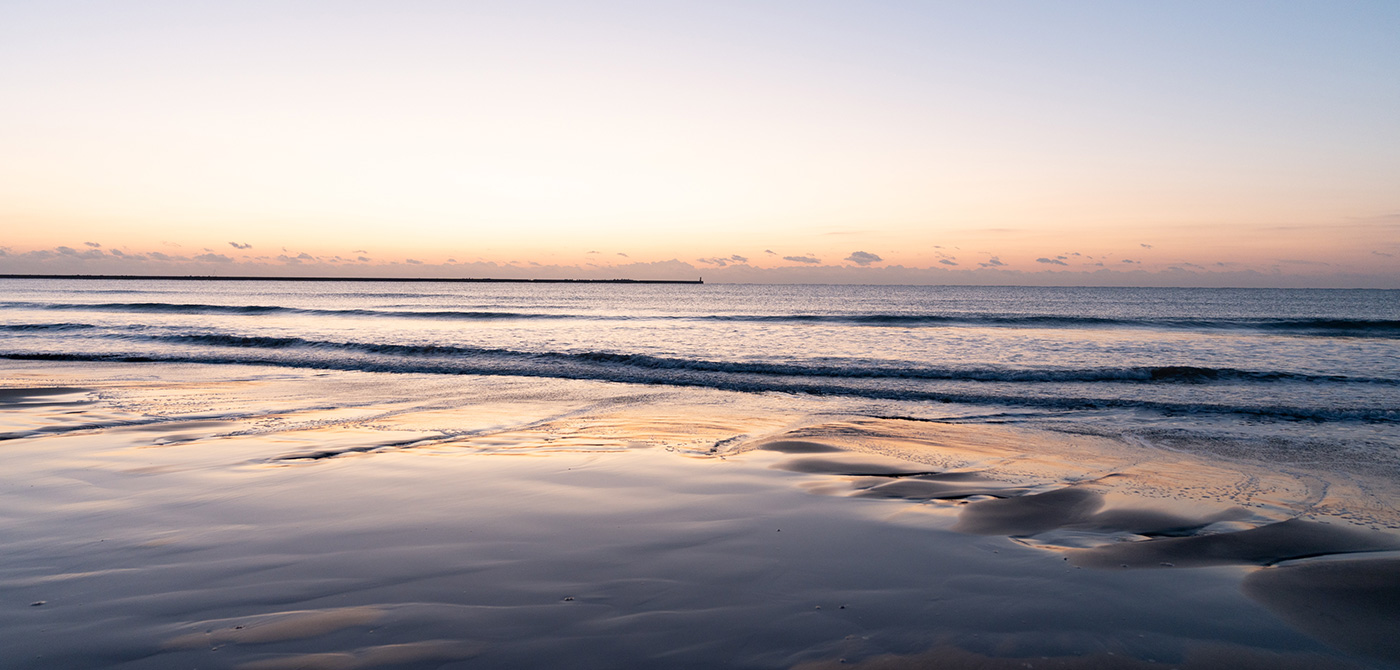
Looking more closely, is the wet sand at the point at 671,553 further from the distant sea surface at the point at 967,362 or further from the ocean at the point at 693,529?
the distant sea surface at the point at 967,362

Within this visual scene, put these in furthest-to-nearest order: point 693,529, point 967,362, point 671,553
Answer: point 967,362 < point 693,529 < point 671,553

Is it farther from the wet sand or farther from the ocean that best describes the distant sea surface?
the wet sand

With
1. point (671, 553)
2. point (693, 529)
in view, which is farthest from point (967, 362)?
point (671, 553)

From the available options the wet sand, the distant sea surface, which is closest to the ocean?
the wet sand

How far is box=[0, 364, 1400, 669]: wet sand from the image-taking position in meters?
3.08

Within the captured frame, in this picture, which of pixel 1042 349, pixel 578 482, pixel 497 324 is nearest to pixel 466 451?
pixel 578 482

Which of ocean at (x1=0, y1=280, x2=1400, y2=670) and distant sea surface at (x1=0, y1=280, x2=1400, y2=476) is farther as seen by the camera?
distant sea surface at (x1=0, y1=280, x2=1400, y2=476)

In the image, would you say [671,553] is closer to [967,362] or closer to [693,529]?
[693,529]

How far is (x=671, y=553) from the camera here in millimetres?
4289

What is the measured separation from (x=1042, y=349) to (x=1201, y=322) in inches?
804

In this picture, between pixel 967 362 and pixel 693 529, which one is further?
pixel 967 362

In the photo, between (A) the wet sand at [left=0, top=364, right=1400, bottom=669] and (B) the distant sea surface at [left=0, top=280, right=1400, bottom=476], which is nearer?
(A) the wet sand at [left=0, top=364, right=1400, bottom=669]

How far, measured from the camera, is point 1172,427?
9.70 metres

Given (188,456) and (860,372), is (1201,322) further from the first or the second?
(188,456)
